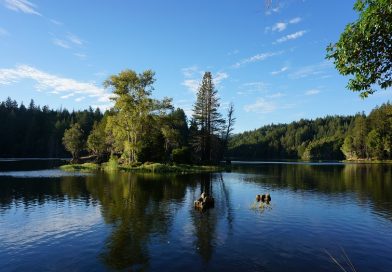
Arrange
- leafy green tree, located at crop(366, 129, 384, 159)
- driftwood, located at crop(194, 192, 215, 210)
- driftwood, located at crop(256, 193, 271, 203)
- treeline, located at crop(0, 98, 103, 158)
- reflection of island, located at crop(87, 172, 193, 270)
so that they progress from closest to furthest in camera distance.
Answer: reflection of island, located at crop(87, 172, 193, 270), driftwood, located at crop(194, 192, 215, 210), driftwood, located at crop(256, 193, 271, 203), leafy green tree, located at crop(366, 129, 384, 159), treeline, located at crop(0, 98, 103, 158)

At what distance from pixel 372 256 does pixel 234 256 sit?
24.9 ft

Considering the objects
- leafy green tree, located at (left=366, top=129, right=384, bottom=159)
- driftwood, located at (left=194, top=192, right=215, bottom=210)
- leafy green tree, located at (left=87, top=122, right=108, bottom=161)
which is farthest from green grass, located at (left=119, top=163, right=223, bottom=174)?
leafy green tree, located at (left=366, top=129, right=384, bottom=159)

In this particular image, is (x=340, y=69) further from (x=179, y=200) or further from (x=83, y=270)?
(x=179, y=200)

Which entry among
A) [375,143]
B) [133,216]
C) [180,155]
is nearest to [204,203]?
[133,216]

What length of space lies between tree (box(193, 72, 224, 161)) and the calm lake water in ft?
178

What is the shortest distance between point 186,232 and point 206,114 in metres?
72.9

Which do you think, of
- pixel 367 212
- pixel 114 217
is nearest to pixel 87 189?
pixel 114 217

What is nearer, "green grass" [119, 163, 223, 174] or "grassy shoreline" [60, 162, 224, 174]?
"green grass" [119, 163, 223, 174]

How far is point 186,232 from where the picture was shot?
22.9 m

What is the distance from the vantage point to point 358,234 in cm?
2327

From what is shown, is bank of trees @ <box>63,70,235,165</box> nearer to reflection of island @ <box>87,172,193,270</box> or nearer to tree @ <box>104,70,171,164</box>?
tree @ <box>104,70,171,164</box>

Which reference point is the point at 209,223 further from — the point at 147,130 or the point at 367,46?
the point at 147,130

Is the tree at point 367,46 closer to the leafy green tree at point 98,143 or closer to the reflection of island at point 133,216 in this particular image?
the reflection of island at point 133,216

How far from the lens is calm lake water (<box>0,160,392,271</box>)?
17.2m
